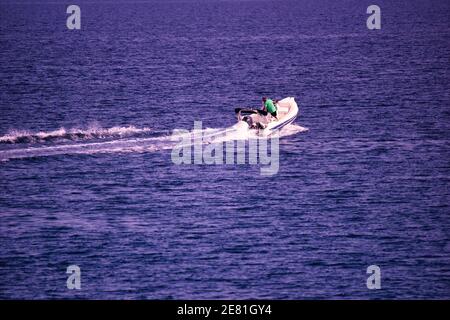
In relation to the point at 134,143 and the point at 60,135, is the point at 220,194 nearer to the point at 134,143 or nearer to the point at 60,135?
the point at 134,143

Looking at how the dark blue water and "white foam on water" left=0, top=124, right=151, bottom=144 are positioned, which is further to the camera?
"white foam on water" left=0, top=124, right=151, bottom=144

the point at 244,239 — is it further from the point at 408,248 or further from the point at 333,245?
the point at 408,248

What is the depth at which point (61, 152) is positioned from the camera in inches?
2381

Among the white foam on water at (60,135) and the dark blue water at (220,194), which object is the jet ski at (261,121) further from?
the white foam on water at (60,135)

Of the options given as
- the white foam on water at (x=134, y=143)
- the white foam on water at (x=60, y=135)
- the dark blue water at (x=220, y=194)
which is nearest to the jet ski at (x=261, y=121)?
the white foam on water at (x=134, y=143)

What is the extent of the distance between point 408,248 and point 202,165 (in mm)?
17714

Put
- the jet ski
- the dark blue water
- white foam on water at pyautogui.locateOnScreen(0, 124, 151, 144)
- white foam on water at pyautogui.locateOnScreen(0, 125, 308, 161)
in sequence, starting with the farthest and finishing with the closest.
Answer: the jet ski
white foam on water at pyautogui.locateOnScreen(0, 124, 151, 144)
white foam on water at pyautogui.locateOnScreen(0, 125, 308, 161)
the dark blue water

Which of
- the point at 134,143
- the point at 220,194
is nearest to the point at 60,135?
the point at 134,143

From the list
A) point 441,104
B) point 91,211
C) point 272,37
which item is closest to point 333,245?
point 91,211

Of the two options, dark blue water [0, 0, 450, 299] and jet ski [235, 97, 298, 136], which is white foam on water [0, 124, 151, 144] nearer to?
dark blue water [0, 0, 450, 299]

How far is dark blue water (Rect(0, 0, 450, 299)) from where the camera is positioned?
43.5 metres

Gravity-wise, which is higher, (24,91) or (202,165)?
(24,91)

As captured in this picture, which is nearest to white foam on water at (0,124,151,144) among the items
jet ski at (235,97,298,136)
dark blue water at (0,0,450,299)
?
dark blue water at (0,0,450,299)

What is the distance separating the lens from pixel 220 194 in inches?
2175
